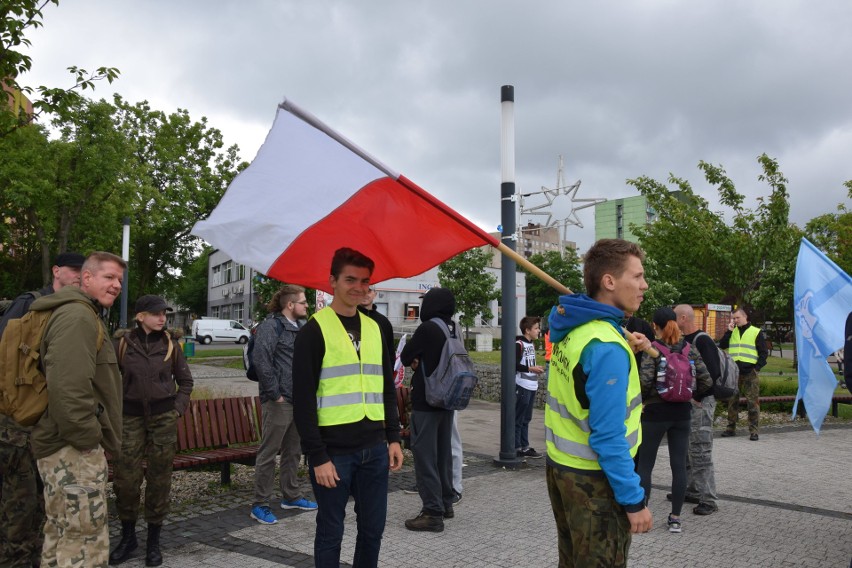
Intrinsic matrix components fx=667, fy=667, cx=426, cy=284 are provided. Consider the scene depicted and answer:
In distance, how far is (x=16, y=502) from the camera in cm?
396

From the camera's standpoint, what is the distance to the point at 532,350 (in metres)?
9.26

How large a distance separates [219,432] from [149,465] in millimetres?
2169

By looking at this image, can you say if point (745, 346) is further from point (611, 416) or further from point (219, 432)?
point (611, 416)

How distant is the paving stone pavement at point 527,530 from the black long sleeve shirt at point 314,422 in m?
1.78


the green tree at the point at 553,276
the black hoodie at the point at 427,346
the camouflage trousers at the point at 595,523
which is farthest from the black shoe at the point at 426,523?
the green tree at the point at 553,276

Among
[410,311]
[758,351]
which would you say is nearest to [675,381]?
[758,351]

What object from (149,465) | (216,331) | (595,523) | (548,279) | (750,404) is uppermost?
(548,279)

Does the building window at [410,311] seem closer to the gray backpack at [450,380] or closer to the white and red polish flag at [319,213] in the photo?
the gray backpack at [450,380]

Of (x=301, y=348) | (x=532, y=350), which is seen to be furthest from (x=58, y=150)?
(x=301, y=348)

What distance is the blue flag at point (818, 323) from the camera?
5535mm

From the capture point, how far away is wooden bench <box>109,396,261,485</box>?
6.68m

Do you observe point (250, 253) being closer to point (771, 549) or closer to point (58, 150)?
point (771, 549)

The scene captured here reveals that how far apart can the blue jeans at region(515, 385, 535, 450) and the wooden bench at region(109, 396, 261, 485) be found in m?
3.45

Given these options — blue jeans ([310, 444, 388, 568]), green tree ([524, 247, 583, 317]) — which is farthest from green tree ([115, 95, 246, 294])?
green tree ([524, 247, 583, 317])
